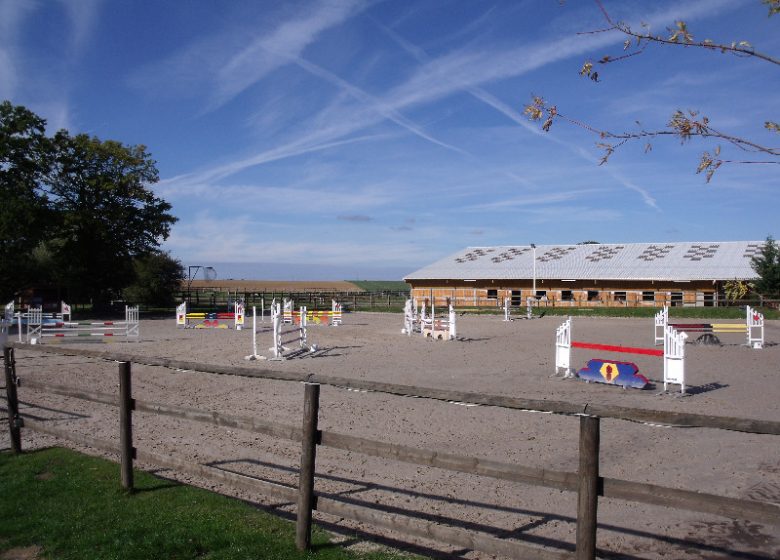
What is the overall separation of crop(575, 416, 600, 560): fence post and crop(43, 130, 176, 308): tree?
3939 centimetres

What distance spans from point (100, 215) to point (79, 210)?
1.20 m

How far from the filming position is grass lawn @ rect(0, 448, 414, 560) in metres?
4.14

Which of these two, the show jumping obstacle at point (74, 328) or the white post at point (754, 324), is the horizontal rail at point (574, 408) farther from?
the white post at point (754, 324)

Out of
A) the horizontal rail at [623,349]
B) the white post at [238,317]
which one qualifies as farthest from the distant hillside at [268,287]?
the horizontal rail at [623,349]

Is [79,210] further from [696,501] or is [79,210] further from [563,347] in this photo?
[696,501]

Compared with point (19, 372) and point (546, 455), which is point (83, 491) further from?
point (19, 372)

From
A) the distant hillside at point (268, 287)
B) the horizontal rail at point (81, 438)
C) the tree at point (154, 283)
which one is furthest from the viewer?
the distant hillside at point (268, 287)

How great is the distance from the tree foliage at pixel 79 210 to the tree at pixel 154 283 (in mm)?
4392

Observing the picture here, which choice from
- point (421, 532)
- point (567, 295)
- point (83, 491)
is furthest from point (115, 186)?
point (421, 532)

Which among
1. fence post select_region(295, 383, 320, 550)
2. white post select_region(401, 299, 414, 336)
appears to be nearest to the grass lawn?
fence post select_region(295, 383, 320, 550)

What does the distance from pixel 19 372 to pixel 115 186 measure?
92.1 feet

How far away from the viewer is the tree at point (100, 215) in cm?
3791

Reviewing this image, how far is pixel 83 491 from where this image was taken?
212 inches

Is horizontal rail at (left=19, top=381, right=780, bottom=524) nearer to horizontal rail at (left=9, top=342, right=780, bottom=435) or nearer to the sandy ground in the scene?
horizontal rail at (left=9, top=342, right=780, bottom=435)
